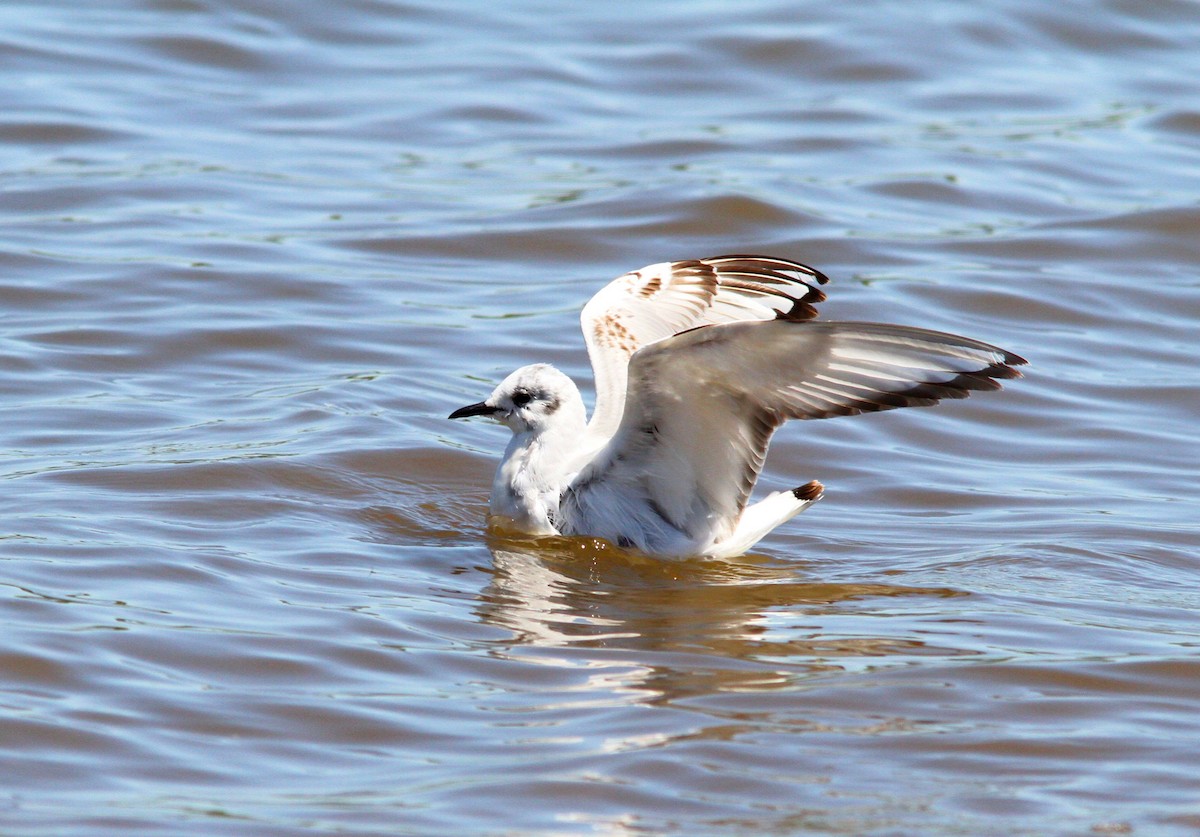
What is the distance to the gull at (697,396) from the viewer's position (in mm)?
5832

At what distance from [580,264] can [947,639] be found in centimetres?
584

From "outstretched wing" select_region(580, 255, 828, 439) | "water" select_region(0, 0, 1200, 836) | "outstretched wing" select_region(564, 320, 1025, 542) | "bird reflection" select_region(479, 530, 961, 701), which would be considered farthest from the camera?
"outstretched wing" select_region(580, 255, 828, 439)

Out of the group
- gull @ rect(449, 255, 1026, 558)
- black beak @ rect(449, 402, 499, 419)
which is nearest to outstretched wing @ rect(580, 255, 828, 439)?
gull @ rect(449, 255, 1026, 558)

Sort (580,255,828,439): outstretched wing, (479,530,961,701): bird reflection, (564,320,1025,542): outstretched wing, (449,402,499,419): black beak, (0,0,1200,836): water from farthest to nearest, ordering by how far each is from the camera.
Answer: (449,402,499,419): black beak → (580,255,828,439): outstretched wing → (564,320,1025,542): outstretched wing → (479,530,961,701): bird reflection → (0,0,1200,836): water

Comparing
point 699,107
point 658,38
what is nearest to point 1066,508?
point 699,107

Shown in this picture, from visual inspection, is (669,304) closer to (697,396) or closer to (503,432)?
(697,396)

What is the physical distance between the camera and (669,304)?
714cm

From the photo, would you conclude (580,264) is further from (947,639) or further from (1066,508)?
(947,639)

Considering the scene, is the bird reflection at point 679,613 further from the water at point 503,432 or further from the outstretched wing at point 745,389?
the outstretched wing at point 745,389

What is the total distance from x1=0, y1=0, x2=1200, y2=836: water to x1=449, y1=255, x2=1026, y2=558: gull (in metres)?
0.22

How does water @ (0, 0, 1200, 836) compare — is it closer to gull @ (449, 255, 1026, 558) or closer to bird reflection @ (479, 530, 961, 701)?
bird reflection @ (479, 530, 961, 701)

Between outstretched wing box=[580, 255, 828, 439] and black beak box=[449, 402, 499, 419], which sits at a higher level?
outstretched wing box=[580, 255, 828, 439]

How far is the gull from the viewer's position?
230 inches

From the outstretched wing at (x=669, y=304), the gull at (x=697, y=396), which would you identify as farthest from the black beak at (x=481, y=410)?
the outstretched wing at (x=669, y=304)
